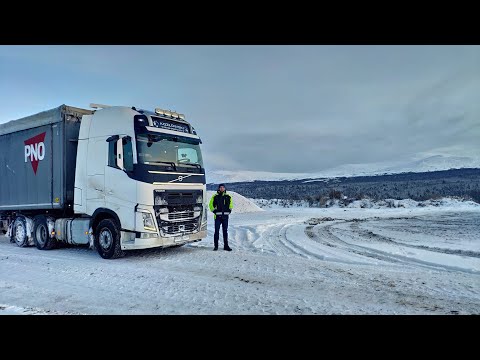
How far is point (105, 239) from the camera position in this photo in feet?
30.4

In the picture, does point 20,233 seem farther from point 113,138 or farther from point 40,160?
point 113,138

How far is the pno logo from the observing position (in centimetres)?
1058

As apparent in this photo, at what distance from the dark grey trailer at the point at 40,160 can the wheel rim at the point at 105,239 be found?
5.61ft

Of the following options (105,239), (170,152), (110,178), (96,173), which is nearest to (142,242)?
(105,239)

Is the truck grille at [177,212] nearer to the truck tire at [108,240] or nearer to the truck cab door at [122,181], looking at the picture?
the truck cab door at [122,181]

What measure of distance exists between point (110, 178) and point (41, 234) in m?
4.13

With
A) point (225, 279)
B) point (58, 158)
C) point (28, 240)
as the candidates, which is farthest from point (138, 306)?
point (28, 240)

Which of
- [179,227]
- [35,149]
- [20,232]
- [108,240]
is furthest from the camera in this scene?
[20,232]

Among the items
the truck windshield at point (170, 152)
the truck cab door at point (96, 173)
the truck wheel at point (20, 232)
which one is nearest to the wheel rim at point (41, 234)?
the truck wheel at point (20, 232)

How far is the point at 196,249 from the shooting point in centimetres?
1075

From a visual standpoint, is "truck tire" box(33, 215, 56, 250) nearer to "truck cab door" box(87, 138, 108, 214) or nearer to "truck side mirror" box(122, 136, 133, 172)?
"truck cab door" box(87, 138, 108, 214)

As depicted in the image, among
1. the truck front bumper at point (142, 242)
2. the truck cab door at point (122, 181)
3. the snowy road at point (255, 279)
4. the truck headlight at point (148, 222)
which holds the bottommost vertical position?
the snowy road at point (255, 279)

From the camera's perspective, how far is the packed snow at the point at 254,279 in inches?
213
